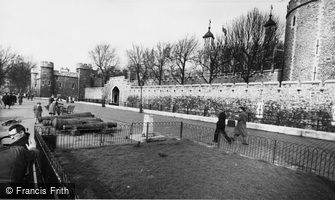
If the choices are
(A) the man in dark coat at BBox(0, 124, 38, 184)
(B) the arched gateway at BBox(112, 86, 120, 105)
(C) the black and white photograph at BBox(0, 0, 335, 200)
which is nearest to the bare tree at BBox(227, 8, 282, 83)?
(C) the black and white photograph at BBox(0, 0, 335, 200)

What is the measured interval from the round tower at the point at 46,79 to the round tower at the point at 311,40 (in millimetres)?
51936

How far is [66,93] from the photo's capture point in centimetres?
5812

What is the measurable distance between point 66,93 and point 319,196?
61.0 metres

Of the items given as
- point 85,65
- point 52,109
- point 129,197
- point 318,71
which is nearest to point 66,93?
point 85,65

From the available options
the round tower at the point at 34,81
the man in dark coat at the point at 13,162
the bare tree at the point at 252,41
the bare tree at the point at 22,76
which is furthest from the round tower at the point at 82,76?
the man in dark coat at the point at 13,162

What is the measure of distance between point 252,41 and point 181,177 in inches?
1065

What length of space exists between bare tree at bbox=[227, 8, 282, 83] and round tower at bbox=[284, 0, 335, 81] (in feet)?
14.5

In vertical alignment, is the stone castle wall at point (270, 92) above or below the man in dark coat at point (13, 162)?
above

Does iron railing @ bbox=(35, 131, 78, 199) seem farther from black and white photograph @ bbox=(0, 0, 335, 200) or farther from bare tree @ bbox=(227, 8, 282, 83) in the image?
bare tree @ bbox=(227, 8, 282, 83)

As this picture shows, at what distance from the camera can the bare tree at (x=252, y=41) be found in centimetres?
2791

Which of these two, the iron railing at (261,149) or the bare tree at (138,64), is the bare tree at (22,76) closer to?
the bare tree at (138,64)

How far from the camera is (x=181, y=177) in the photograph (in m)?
5.95

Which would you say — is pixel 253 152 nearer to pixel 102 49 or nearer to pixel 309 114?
pixel 309 114

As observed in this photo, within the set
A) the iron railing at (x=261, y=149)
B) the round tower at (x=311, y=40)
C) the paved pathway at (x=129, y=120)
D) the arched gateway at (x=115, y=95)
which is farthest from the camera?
the arched gateway at (x=115, y=95)
